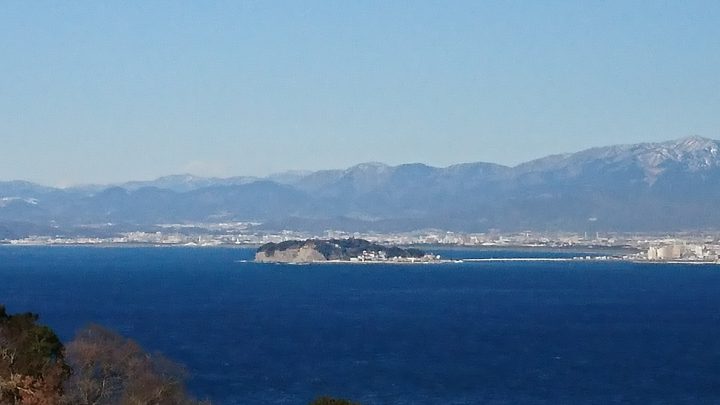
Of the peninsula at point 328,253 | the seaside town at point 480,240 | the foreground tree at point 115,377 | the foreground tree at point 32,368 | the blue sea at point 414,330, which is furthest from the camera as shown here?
the seaside town at point 480,240

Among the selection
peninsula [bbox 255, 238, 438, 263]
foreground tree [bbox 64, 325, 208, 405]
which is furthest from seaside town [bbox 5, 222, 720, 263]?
foreground tree [bbox 64, 325, 208, 405]

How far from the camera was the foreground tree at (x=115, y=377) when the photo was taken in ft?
48.7

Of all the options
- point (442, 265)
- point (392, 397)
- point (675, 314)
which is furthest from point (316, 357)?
point (442, 265)

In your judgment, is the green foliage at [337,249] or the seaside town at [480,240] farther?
the seaside town at [480,240]

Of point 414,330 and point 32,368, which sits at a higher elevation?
point 32,368

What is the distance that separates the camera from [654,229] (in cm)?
19212

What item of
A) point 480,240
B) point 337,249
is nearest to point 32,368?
point 337,249

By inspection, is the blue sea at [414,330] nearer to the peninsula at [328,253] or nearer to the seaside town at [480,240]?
the peninsula at [328,253]

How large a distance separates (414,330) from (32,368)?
30.7m

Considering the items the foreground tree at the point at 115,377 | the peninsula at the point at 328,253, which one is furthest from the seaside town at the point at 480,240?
the foreground tree at the point at 115,377

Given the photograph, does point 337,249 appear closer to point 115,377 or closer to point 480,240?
point 480,240

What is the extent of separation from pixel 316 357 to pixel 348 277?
45442 mm

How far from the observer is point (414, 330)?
44031 millimetres

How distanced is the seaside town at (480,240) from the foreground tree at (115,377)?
96.9 metres
